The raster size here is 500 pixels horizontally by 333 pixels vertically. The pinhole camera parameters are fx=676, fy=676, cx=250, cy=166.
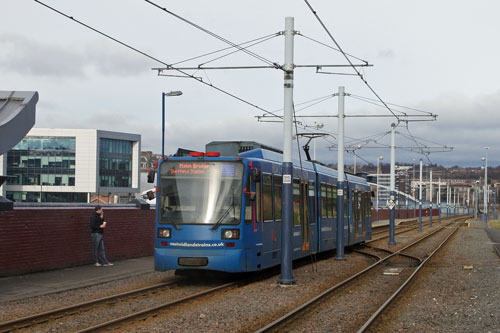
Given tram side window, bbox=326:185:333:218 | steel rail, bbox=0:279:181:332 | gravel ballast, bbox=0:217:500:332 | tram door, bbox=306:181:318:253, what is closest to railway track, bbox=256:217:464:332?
gravel ballast, bbox=0:217:500:332

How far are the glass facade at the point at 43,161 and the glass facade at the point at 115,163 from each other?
4.40m

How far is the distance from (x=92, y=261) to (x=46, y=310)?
7.86 meters

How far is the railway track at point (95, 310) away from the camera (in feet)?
31.7

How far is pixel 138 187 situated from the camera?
4267 inches

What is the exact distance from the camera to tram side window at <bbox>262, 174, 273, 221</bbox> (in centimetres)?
1580

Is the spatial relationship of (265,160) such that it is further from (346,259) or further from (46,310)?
(346,259)

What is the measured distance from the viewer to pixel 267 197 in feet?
52.5

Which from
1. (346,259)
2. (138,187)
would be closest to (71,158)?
(138,187)

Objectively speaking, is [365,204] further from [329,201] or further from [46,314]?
[46,314]

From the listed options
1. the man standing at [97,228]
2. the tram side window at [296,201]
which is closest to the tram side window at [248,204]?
the tram side window at [296,201]

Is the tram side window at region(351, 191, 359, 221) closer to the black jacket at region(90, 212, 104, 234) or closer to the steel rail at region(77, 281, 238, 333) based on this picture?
the black jacket at region(90, 212, 104, 234)

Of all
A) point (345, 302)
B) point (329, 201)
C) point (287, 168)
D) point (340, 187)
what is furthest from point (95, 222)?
point (340, 187)

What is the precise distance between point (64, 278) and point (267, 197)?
5.10 metres

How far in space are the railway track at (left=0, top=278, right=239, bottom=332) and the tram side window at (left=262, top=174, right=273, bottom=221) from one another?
2.31 meters
